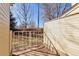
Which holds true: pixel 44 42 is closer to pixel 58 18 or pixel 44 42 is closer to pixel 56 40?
pixel 56 40

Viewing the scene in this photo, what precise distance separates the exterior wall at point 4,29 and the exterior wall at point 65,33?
407 mm

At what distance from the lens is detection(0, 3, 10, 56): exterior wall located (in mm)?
1994

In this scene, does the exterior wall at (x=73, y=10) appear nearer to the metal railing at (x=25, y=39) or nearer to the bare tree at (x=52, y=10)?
the bare tree at (x=52, y=10)

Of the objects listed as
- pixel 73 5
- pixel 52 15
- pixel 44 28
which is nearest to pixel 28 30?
pixel 44 28

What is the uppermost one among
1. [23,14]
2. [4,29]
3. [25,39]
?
[23,14]

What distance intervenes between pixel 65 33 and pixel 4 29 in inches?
25.4

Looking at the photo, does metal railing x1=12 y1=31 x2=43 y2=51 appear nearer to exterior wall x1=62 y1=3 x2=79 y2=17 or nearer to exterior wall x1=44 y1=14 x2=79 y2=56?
exterior wall x1=44 y1=14 x2=79 y2=56

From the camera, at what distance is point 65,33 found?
1998mm

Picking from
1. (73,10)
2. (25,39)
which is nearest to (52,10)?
(73,10)

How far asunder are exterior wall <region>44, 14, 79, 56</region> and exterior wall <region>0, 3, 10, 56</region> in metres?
0.41

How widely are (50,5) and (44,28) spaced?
252 mm

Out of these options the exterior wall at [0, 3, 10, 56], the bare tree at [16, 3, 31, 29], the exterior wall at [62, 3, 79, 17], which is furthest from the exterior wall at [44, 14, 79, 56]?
the exterior wall at [0, 3, 10, 56]

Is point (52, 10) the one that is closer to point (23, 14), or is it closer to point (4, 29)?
point (23, 14)

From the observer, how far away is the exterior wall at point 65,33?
196 cm
